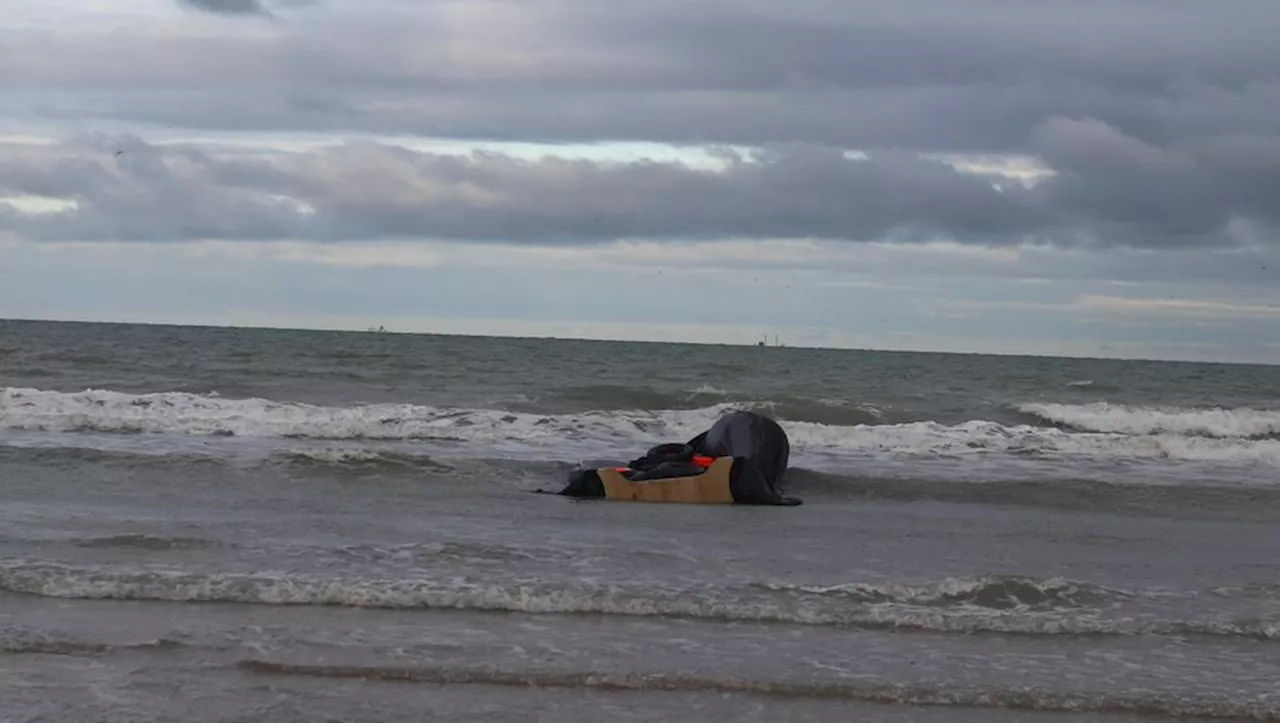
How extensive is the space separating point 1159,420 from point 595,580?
83.4 ft

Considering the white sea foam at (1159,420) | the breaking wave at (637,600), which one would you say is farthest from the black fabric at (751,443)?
the white sea foam at (1159,420)

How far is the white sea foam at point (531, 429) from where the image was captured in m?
21.1

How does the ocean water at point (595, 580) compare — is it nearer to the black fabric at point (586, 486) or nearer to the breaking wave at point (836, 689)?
the breaking wave at point (836, 689)

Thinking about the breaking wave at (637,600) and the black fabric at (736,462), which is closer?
the breaking wave at (637,600)

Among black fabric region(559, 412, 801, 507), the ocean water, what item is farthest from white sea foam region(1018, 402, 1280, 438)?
black fabric region(559, 412, 801, 507)

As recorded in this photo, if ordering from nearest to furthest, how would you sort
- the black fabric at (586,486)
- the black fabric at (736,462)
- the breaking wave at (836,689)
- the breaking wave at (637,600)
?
the breaking wave at (836,689)
the breaking wave at (637,600)
the black fabric at (586,486)
the black fabric at (736,462)

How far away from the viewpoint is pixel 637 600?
30.3 feet

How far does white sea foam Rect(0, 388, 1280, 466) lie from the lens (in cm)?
2108

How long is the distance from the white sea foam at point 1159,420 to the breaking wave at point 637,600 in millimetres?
21074

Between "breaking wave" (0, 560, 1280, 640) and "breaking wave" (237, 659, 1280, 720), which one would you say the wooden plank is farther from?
"breaking wave" (237, 659, 1280, 720)

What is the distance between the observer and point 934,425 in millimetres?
25547

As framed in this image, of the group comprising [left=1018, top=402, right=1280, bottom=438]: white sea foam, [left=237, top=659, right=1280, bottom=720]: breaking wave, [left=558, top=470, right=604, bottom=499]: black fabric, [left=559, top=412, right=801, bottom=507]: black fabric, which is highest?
[left=1018, top=402, right=1280, bottom=438]: white sea foam

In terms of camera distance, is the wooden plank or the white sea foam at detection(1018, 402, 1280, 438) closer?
the wooden plank

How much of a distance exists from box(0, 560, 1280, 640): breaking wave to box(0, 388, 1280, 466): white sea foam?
32.9 ft
